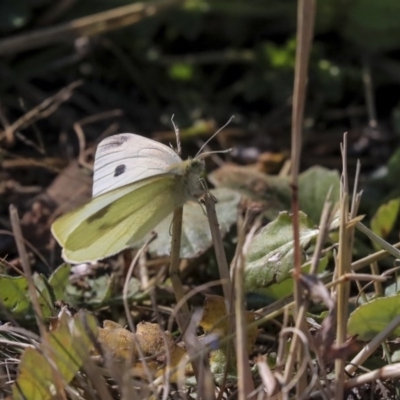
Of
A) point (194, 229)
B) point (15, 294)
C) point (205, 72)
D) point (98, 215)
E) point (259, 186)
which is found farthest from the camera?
point (205, 72)

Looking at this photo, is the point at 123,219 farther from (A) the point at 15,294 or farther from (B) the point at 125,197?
(A) the point at 15,294

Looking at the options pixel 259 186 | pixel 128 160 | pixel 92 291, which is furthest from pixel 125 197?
pixel 259 186

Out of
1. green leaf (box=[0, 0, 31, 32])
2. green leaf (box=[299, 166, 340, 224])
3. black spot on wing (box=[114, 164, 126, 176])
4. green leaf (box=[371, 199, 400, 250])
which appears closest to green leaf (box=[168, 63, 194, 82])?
green leaf (box=[0, 0, 31, 32])

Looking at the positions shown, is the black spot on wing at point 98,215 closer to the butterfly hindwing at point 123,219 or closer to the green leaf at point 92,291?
the butterfly hindwing at point 123,219

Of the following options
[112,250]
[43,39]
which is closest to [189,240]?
[112,250]

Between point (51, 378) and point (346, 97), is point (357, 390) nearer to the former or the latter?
point (51, 378)
